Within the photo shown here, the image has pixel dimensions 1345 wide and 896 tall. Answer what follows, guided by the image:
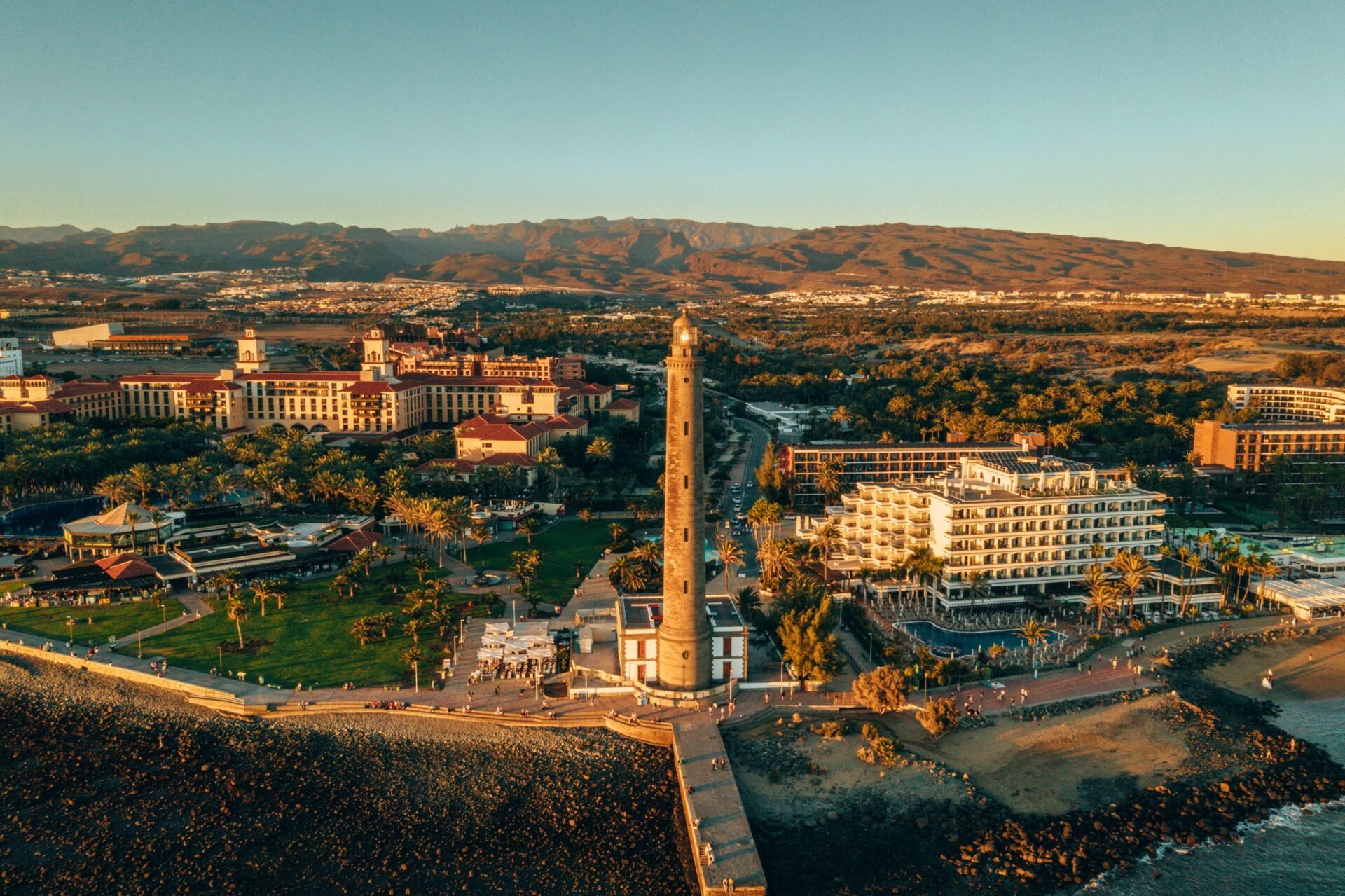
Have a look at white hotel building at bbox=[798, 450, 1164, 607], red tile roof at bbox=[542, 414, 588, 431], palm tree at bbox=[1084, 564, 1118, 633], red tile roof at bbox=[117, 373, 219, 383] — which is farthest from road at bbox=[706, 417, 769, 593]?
red tile roof at bbox=[117, 373, 219, 383]

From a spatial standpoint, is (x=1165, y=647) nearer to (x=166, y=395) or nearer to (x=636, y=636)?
(x=636, y=636)

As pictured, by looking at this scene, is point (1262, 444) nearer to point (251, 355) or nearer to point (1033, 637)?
point (1033, 637)

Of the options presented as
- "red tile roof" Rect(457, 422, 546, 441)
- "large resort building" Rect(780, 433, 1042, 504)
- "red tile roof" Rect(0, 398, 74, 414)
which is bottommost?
"large resort building" Rect(780, 433, 1042, 504)

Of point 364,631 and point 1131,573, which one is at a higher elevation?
point 1131,573

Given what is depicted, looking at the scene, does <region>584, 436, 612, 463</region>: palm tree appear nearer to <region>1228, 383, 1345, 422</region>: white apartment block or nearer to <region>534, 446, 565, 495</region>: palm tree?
<region>534, 446, 565, 495</region>: palm tree

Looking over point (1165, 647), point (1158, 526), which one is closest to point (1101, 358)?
point (1158, 526)

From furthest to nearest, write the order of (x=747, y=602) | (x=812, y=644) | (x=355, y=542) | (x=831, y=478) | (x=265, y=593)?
(x=831, y=478) → (x=355, y=542) → (x=265, y=593) → (x=747, y=602) → (x=812, y=644)

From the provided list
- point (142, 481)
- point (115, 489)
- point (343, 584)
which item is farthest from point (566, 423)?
point (343, 584)

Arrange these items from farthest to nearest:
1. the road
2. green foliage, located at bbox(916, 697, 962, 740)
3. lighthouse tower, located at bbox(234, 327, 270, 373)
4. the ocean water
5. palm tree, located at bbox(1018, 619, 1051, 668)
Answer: lighthouse tower, located at bbox(234, 327, 270, 373) < the road < palm tree, located at bbox(1018, 619, 1051, 668) < green foliage, located at bbox(916, 697, 962, 740) < the ocean water

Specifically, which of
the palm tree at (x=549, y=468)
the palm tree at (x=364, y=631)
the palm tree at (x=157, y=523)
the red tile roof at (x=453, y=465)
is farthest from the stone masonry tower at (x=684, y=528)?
the red tile roof at (x=453, y=465)
